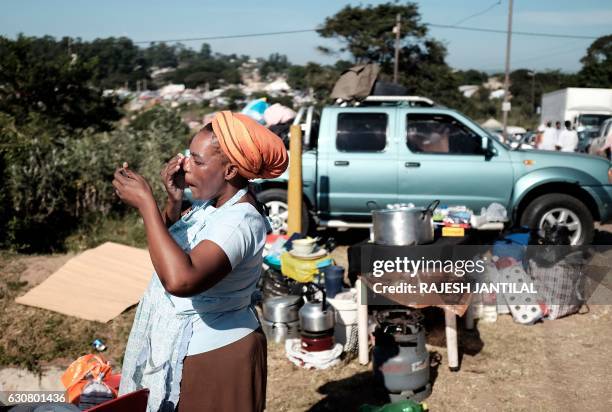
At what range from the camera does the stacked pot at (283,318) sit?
5.17 meters

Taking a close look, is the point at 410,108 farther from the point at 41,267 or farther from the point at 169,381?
the point at 169,381

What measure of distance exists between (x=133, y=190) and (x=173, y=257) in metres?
0.29

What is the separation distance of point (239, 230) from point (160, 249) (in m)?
0.28

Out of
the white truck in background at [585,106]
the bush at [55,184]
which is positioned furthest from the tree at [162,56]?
the bush at [55,184]

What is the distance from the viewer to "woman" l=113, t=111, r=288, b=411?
1979mm

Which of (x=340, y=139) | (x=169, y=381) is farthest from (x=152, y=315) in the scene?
(x=340, y=139)

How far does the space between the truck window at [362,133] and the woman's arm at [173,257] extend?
20.1 feet

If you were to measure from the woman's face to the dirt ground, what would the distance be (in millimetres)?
2533

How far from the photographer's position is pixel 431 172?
7.63 m

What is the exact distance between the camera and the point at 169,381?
6.60 ft

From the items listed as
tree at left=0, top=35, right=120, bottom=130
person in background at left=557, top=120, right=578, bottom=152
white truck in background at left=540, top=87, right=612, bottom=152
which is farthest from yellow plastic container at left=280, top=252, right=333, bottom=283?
white truck in background at left=540, top=87, right=612, bottom=152

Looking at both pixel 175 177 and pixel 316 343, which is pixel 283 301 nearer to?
pixel 316 343

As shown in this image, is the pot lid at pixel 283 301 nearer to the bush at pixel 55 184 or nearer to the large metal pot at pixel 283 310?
the large metal pot at pixel 283 310

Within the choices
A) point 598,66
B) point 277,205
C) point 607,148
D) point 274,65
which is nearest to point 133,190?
point 277,205
